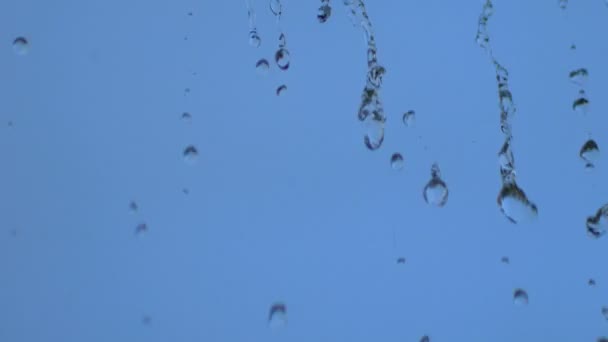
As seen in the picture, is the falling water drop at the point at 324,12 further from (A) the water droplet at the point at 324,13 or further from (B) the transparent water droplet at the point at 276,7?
(B) the transparent water droplet at the point at 276,7

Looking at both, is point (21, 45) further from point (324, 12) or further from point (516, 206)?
point (516, 206)

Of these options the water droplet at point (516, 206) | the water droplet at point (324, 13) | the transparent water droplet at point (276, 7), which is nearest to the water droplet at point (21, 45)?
the transparent water droplet at point (276, 7)

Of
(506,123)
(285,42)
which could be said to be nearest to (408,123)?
(506,123)

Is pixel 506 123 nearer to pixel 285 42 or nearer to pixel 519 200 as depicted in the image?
pixel 519 200

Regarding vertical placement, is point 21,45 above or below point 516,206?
above

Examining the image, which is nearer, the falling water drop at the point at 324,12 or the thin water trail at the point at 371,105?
the thin water trail at the point at 371,105

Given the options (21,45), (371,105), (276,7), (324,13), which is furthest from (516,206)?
(21,45)
